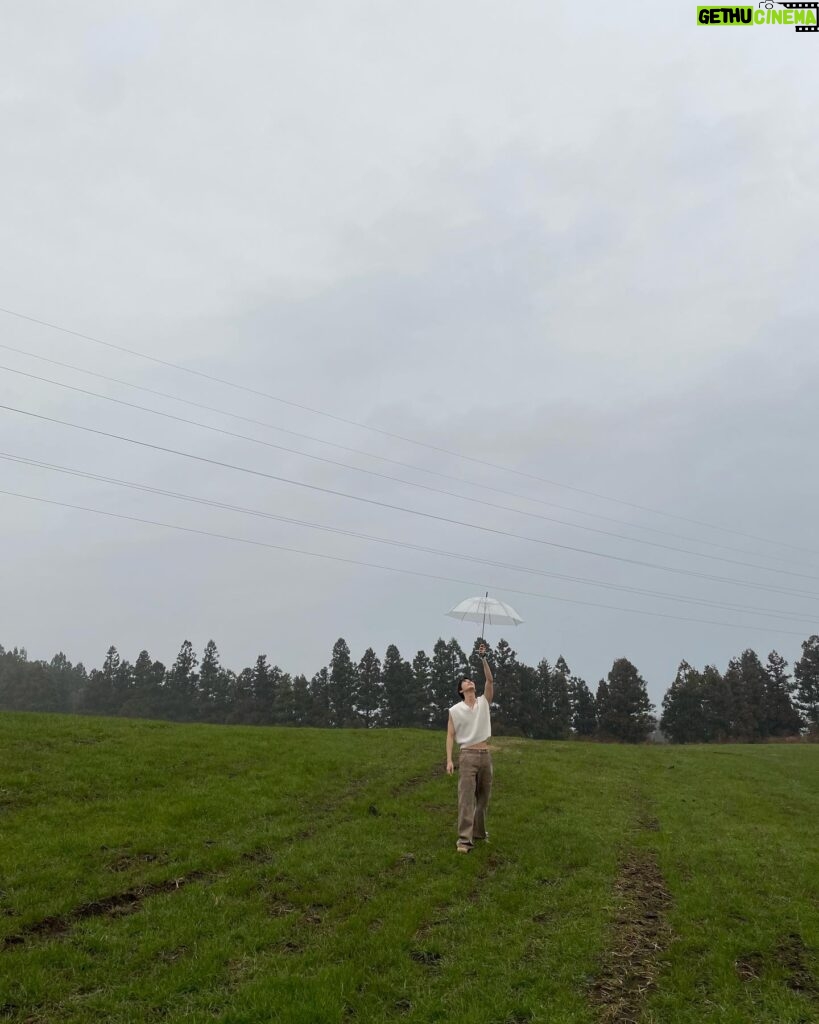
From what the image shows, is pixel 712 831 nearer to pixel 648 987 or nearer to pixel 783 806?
pixel 783 806

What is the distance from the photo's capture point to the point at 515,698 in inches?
4759

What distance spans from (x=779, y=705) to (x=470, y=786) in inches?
5134

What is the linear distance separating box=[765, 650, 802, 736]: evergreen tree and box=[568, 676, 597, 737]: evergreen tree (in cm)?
3165

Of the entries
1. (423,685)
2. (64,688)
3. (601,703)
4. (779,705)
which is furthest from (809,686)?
(64,688)

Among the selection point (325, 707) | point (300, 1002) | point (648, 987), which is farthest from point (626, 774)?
point (325, 707)

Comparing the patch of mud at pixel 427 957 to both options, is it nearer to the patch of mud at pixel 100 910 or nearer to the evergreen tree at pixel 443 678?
the patch of mud at pixel 100 910

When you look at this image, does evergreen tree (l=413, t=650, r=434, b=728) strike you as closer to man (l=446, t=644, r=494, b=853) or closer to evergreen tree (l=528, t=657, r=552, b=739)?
evergreen tree (l=528, t=657, r=552, b=739)

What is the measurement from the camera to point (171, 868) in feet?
42.0

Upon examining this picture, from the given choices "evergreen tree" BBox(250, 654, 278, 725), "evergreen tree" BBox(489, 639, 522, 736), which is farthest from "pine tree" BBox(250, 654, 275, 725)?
"evergreen tree" BBox(489, 639, 522, 736)

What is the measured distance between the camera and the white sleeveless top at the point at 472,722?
48.2ft

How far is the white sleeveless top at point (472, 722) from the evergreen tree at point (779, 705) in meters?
128

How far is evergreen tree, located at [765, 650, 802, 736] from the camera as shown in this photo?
394 feet

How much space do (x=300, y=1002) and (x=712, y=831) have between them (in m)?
15.1

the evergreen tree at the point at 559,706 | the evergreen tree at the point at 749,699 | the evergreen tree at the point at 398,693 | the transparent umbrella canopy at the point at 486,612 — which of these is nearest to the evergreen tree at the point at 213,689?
the evergreen tree at the point at 398,693
